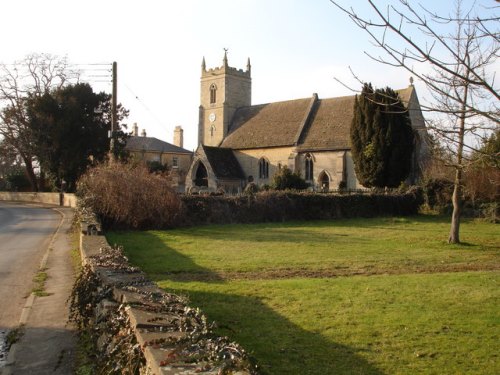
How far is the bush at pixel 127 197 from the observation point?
21.6m

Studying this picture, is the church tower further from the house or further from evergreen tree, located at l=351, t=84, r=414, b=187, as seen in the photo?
evergreen tree, located at l=351, t=84, r=414, b=187

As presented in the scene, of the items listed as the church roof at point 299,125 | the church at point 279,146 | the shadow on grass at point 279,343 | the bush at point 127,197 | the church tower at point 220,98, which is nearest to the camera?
the shadow on grass at point 279,343

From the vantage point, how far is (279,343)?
660 cm

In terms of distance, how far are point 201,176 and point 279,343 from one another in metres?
47.9

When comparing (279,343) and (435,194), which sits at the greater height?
(435,194)

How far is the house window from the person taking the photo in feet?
176

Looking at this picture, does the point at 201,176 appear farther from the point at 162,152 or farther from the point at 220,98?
the point at 162,152

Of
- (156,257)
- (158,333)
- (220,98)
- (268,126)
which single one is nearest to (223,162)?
(268,126)

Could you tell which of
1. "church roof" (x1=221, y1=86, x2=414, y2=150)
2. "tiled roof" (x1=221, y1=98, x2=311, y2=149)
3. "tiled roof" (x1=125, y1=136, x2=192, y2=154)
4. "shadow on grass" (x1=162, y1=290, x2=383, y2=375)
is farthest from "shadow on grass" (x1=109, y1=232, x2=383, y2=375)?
"tiled roof" (x1=125, y1=136, x2=192, y2=154)

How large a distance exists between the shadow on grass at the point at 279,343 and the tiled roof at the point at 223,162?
4346 centimetres

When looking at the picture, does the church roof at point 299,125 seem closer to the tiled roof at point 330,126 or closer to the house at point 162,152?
the tiled roof at point 330,126

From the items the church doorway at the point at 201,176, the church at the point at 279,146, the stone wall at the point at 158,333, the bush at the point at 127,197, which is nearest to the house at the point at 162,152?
the church at the point at 279,146

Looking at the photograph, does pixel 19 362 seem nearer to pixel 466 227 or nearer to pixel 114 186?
pixel 114 186

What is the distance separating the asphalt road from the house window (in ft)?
91.4
